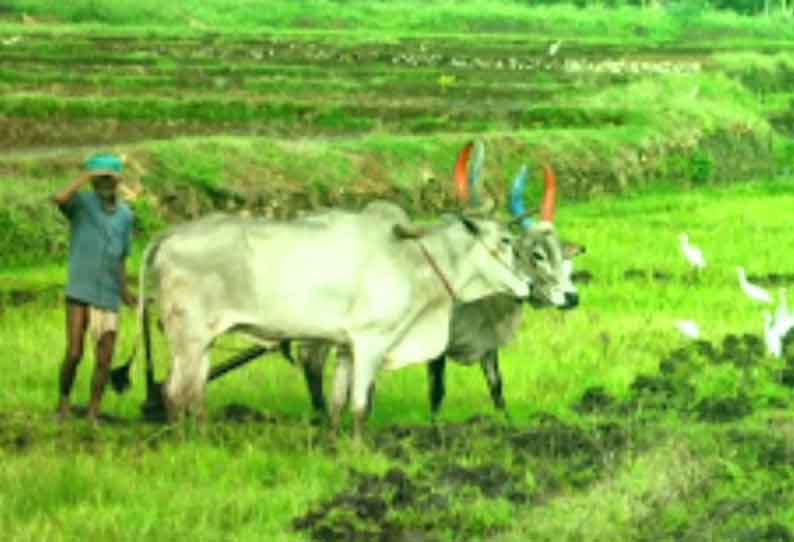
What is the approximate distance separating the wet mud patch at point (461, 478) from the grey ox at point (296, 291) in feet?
1.27

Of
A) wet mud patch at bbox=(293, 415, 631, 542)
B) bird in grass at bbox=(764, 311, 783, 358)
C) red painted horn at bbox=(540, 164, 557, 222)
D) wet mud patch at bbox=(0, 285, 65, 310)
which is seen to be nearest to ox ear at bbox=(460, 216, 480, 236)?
red painted horn at bbox=(540, 164, 557, 222)

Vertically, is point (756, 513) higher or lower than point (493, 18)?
higher

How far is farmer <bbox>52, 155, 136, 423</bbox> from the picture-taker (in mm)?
9281

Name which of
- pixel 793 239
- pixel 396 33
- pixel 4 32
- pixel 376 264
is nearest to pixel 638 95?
pixel 793 239

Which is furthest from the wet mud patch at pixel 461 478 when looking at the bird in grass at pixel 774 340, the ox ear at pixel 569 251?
the bird in grass at pixel 774 340

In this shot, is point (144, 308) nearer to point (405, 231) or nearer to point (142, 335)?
point (142, 335)

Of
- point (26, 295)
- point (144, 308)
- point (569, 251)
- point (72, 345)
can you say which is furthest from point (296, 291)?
point (26, 295)

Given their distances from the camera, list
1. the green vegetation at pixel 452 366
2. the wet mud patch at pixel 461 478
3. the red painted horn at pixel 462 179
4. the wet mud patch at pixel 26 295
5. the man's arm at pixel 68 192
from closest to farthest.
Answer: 1. the wet mud patch at pixel 461 478
2. the green vegetation at pixel 452 366
3. the man's arm at pixel 68 192
4. the red painted horn at pixel 462 179
5. the wet mud patch at pixel 26 295

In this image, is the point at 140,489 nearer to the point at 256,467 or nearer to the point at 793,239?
the point at 256,467

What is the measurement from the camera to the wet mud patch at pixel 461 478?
7.57m

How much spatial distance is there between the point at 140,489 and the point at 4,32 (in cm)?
3651

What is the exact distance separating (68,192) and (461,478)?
2044mm

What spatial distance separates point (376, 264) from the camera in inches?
370

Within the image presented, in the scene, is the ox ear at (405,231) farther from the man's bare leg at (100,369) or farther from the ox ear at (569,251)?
the man's bare leg at (100,369)
